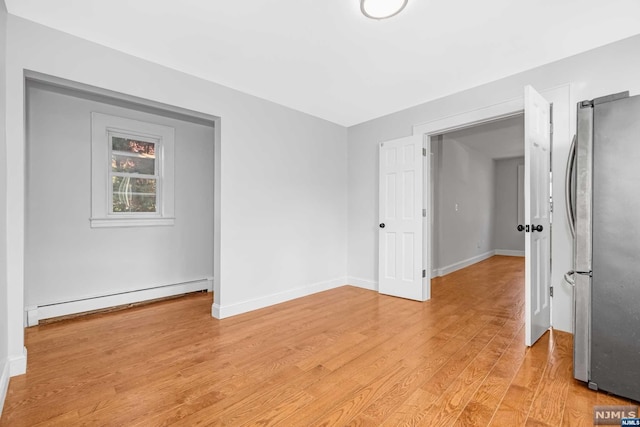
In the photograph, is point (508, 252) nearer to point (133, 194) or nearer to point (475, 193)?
point (475, 193)

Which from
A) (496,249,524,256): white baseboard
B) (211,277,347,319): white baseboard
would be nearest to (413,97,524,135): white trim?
(211,277,347,319): white baseboard

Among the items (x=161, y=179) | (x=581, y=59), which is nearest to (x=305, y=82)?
(x=161, y=179)

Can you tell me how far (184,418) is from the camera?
1573 mm

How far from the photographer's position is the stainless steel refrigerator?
1649mm

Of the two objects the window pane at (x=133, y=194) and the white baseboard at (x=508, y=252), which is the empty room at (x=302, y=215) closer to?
the window pane at (x=133, y=194)

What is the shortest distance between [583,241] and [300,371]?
6.59 feet

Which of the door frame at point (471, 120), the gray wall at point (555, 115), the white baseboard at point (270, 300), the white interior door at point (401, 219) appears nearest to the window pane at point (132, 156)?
the white baseboard at point (270, 300)

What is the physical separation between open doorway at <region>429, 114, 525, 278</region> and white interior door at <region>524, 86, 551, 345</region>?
128 centimetres

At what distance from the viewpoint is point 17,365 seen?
77.6 inches

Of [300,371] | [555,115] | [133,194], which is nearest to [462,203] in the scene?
[555,115]

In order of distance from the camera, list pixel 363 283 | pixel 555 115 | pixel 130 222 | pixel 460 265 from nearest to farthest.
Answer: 1. pixel 555 115
2. pixel 130 222
3. pixel 363 283
4. pixel 460 265

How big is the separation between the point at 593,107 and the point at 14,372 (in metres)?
4.08

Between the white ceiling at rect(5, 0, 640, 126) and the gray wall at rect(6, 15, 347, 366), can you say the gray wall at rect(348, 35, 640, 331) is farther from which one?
the gray wall at rect(6, 15, 347, 366)

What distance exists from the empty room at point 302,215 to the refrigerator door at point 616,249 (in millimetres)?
11
